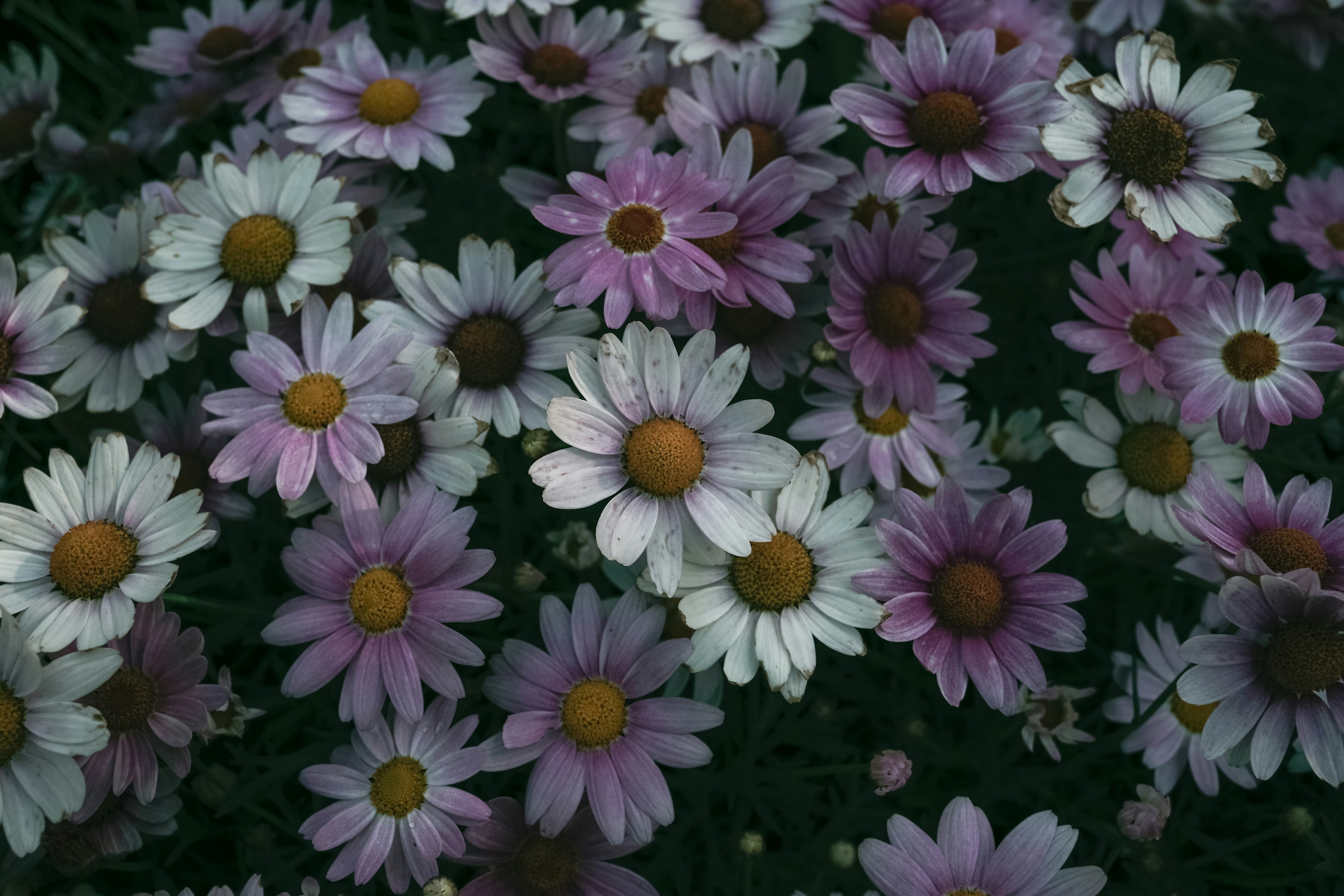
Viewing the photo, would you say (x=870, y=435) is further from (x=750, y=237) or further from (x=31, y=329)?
(x=31, y=329)

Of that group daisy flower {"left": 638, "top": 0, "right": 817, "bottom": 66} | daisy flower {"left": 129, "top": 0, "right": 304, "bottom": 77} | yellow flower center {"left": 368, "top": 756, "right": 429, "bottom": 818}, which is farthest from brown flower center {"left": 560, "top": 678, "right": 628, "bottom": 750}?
daisy flower {"left": 129, "top": 0, "right": 304, "bottom": 77}

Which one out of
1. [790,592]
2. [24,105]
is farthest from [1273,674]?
[24,105]

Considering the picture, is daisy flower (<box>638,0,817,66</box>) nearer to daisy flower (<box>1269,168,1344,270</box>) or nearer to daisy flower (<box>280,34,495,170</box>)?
daisy flower (<box>280,34,495,170</box>)

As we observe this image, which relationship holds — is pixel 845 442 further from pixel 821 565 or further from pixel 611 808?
pixel 611 808

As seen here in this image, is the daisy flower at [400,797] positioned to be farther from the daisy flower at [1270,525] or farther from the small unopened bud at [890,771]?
the daisy flower at [1270,525]

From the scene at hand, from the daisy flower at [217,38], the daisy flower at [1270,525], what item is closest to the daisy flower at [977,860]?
the daisy flower at [1270,525]
